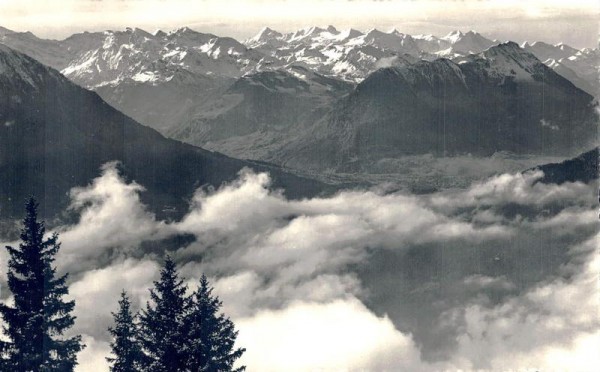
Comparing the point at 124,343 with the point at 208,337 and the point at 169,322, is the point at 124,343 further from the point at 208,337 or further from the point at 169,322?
the point at 208,337

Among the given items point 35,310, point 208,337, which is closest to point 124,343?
point 35,310

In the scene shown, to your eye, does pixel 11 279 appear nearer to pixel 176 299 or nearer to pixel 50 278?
pixel 50 278

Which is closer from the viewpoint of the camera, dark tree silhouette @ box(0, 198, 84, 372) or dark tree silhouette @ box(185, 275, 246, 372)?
dark tree silhouette @ box(185, 275, 246, 372)

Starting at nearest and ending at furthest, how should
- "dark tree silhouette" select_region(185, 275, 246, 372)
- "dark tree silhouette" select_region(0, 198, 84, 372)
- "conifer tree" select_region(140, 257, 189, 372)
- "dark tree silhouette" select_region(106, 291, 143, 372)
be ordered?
"dark tree silhouette" select_region(185, 275, 246, 372)
"conifer tree" select_region(140, 257, 189, 372)
"dark tree silhouette" select_region(0, 198, 84, 372)
"dark tree silhouette" select_region(106, 291, 143, 372)

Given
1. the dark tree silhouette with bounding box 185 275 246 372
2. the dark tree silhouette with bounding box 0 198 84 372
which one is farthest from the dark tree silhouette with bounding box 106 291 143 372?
the dark tree silhouette with bounding box 185 275 246 372

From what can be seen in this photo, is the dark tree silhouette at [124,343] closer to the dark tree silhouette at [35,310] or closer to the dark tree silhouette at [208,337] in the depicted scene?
the dark tree silhouette at [35,310]

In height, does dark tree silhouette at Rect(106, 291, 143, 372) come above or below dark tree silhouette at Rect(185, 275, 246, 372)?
above

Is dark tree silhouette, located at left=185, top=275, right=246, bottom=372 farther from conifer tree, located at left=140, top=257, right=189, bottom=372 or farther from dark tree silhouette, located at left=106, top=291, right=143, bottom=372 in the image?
dark tree silhouette, located at left=106, top=291, right=143, bottom=372
